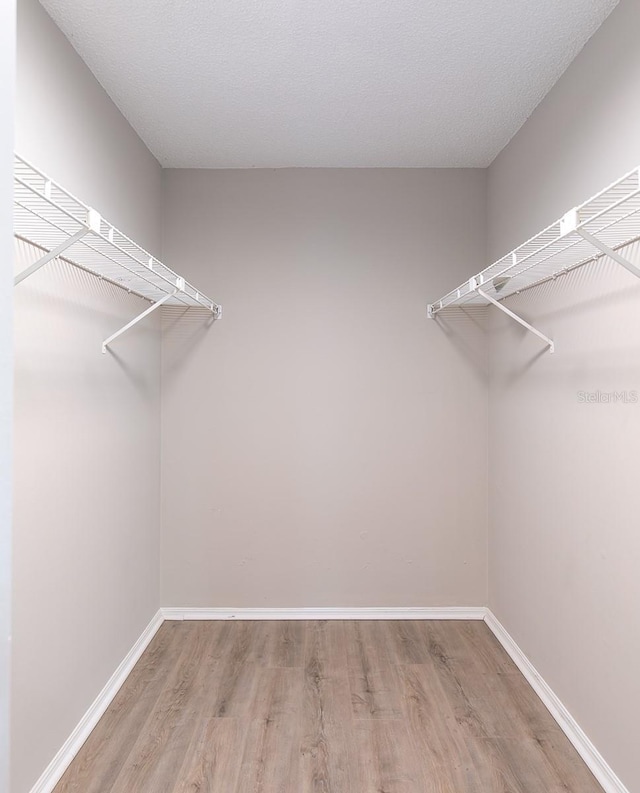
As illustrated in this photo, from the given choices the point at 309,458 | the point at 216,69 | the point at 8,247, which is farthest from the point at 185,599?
the point at 8,247

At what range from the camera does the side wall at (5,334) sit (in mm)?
559

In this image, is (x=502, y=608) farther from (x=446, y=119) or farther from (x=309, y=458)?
(x=446, y=119)

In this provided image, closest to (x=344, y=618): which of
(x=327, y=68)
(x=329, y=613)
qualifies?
(x=329, y=613)

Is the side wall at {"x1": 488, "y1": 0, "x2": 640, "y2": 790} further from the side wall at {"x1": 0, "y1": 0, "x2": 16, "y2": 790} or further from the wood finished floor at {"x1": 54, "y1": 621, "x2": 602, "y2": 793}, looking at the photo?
the side wall at {"x1": 0, "y1": 0, "x2": 16, "y2": 790}

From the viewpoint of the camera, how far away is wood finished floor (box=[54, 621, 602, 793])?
198 centimetres

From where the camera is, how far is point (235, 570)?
11.2 ft

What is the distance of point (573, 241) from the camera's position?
184cm

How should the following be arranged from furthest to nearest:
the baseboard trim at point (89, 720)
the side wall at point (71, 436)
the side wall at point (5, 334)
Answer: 1. the baseboard trim at point (89, 720)
2. the side wall at point (71, 436)
3. the side wall at point (5, 334)

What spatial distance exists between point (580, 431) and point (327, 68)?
166 cm

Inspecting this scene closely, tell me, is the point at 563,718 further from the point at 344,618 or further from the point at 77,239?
the point at 77,239

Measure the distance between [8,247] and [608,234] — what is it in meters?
1.72

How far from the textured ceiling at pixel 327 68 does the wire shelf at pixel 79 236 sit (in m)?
0.71

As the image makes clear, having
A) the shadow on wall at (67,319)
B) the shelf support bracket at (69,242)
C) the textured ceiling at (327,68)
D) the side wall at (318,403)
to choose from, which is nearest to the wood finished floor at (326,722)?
the side wall at (318,403)

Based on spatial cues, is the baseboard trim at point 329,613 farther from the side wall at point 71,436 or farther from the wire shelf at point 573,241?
the wire shelf at point 573,241
